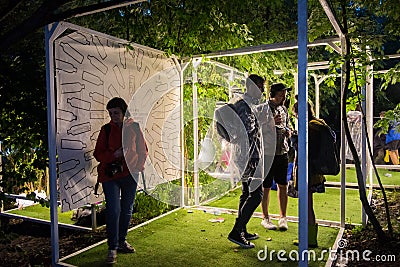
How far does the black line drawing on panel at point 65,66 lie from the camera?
3.63m

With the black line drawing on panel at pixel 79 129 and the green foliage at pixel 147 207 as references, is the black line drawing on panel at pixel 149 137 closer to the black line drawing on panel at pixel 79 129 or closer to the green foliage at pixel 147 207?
the green foliage at pixel 147 207

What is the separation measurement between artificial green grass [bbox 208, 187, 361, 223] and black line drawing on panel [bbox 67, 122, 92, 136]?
291 cm

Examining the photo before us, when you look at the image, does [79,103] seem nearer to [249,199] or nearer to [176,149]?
[249,199]

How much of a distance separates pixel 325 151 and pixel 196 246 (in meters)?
1.74

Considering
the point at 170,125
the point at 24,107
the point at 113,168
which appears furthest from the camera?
the point at 170,125

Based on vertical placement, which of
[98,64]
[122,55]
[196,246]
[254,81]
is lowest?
[196,246]

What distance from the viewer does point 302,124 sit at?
A: 2.74 meters

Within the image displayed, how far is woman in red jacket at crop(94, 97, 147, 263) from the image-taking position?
3723mm

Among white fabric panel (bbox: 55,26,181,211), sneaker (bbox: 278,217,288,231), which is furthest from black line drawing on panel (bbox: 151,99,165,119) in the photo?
sneaker (bbox: 278,217,288,231)

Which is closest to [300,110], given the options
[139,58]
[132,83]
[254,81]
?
[254,81]

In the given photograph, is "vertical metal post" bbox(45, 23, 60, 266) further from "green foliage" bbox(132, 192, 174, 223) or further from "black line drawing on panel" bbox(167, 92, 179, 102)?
"black line drawing on panel" bbox(167, 92, 179, 102)

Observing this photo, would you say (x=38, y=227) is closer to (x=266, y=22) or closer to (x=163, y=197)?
(x=163, y=197)

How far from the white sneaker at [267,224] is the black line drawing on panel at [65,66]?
9.56ft

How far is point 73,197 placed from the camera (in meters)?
3.82
